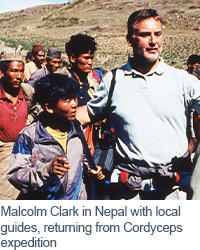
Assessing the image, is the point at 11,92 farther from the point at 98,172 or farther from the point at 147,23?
the point at 147,23

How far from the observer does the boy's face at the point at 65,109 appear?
8.71 ft

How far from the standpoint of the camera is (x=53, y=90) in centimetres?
265

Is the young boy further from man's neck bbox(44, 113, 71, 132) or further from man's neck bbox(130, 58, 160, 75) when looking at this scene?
man's neck bbox(130, 58, 160, 75)

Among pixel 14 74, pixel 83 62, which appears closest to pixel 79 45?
pixel 83 62

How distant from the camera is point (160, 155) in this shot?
8.52 feet

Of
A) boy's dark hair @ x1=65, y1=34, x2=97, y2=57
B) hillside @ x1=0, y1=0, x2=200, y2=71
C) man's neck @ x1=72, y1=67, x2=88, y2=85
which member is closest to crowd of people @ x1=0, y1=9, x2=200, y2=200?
man's neck @ x1=72, y1=67, x2=88, y2=85

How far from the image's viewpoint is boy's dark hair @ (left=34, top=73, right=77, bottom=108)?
8.70ft

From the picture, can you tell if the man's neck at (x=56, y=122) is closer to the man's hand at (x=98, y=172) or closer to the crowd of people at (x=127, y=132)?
the crowd of people at (x=127, y=132)

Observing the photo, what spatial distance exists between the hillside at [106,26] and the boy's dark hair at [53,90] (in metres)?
23.0

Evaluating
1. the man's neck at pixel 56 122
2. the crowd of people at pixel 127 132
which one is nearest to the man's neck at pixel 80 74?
the crowd of people at pixel 127 132

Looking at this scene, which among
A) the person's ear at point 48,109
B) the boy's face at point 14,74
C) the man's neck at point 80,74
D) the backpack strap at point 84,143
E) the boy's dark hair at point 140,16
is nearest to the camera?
the boy's dark hair at point 140,16
